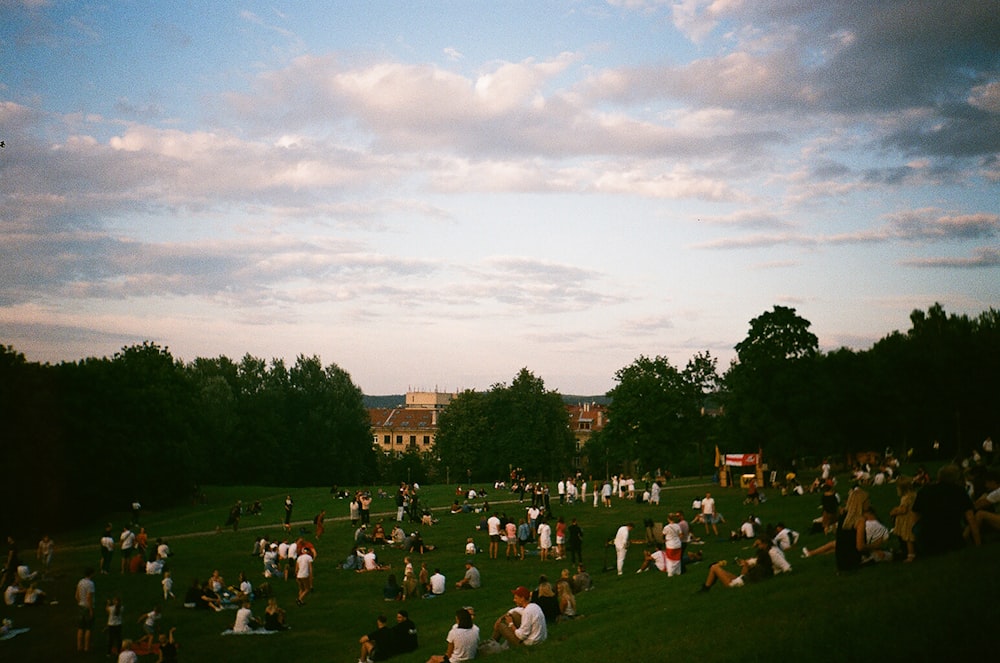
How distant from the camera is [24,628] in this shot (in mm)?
26625

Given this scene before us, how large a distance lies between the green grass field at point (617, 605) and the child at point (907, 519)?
610 mm

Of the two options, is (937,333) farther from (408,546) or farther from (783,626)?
(783,626)

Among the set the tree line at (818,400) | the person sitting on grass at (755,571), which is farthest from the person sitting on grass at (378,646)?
the tree line at (818,400)

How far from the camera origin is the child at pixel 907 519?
659 inches

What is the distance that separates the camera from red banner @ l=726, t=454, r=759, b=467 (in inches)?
2623

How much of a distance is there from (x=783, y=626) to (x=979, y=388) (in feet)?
213

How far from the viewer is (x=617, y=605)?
22688 mm

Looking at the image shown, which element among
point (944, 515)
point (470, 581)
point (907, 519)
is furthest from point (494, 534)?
point (944, 515)

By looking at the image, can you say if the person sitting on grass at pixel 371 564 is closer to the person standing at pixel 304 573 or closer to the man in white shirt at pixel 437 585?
the person standing at pixel 304 573

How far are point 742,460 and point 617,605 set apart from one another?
4769 centimetres

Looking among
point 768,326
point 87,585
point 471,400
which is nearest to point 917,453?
point 768,326

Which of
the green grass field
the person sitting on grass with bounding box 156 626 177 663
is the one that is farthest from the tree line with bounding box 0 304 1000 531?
the person sitting on grass with bounding box 156 626 177 663

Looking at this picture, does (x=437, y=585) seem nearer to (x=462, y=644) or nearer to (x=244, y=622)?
(x=244, y=622)

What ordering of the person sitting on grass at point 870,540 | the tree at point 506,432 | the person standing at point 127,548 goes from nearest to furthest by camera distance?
the person sitting on grass at point 870,540 → the person standing at point 127,548 → the tree at point 506,432
